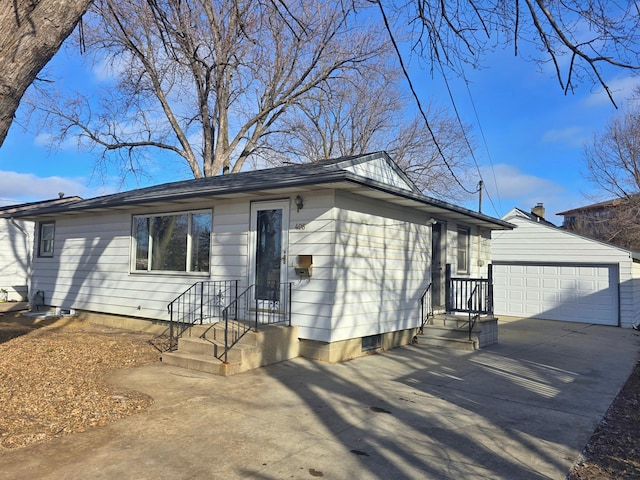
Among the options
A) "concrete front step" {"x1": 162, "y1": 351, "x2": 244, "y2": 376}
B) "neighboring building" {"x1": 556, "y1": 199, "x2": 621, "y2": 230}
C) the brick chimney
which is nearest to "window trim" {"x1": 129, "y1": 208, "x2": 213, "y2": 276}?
"concrete front step" {"x1": 162, "y1": 351, "x2": 244, "y2": 376}

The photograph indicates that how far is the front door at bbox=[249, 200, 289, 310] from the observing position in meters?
7.48

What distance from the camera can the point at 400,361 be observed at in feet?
24.3

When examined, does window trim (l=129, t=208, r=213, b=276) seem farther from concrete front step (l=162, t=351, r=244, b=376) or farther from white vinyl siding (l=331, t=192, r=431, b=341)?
white vinyl siding (l=331, t=192, r=431, b=341)

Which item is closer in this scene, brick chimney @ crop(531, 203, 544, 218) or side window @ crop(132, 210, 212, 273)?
side window @ crop(132, 210, 212, 273)

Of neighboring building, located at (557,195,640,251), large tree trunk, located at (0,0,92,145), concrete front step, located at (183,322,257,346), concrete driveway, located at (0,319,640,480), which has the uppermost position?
neighboring building, located at (557,195,640,251)

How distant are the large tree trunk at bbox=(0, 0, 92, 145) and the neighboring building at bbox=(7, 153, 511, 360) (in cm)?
363

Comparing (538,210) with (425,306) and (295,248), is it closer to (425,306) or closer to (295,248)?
(425,306)

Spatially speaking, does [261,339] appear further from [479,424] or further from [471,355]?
[471,355]

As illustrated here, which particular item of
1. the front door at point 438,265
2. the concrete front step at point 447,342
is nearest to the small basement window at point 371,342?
the concrete front step at point 447,342

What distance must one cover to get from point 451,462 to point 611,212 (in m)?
25.2

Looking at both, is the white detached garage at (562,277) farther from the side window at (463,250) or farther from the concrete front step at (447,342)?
the concrete front step at (447,342)

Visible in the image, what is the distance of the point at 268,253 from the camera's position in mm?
7699

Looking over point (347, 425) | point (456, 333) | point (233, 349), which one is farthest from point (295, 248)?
point (456, 333)

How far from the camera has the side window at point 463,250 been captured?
36.0 ft
